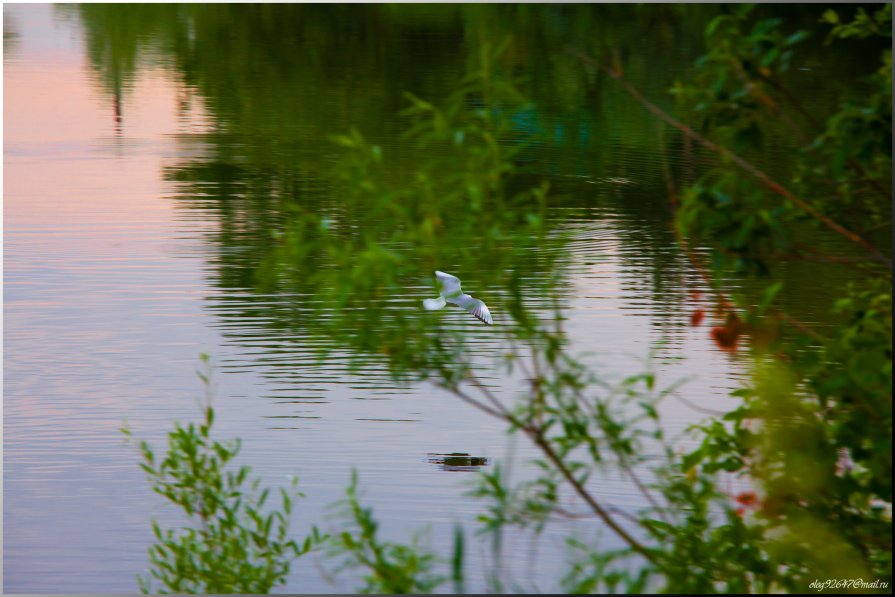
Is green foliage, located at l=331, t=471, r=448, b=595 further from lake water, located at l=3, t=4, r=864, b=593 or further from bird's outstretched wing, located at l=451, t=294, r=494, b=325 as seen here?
bird's outstretched wing, located at l=451, t=294, r=494, b=325

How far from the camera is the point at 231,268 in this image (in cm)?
386

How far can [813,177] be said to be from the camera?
7.85 ft

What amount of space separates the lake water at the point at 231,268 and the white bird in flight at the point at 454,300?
0.24 ft

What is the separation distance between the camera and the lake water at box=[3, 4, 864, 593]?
3.14 m

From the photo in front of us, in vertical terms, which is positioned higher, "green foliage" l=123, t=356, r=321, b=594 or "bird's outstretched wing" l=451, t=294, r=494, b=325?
"bird's outstretched wing" l=451, t=294, r=494, b=325

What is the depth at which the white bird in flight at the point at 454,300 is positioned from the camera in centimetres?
253

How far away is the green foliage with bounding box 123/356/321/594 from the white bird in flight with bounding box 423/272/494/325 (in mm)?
637

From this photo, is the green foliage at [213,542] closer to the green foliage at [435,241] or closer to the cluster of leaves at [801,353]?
the green foliage at [435,241]

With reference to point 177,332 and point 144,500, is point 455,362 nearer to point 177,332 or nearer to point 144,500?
point 144,500

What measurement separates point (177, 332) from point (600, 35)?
1.73m

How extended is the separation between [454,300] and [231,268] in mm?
1386

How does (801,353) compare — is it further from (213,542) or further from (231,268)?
(231,268)

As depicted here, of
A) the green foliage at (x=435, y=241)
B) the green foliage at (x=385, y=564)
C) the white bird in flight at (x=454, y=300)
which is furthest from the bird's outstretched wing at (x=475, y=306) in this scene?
the green foliage at (x=385, y=564)

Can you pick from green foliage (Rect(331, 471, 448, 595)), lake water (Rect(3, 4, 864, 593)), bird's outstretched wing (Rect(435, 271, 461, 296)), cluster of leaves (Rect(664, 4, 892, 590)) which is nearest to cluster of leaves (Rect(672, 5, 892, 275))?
cluster of leaves (Rect(664, 4, 892, 590))
